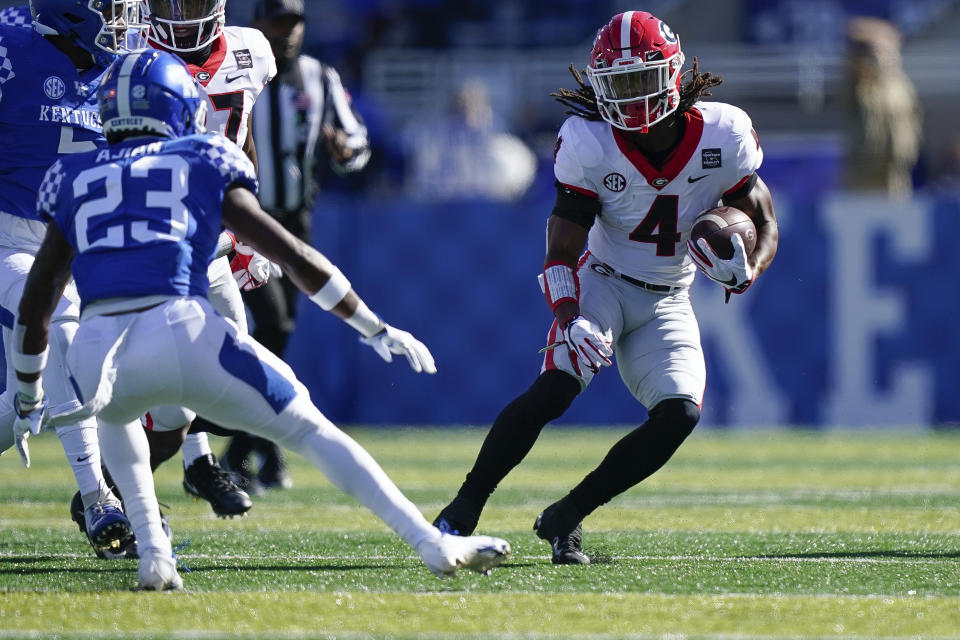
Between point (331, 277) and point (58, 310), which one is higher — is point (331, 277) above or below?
above

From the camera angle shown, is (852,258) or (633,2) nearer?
(852,258)

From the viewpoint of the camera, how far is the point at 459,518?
12.9 ft

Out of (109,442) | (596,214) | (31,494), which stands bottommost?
(31,494)

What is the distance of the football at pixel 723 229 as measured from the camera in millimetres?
3937

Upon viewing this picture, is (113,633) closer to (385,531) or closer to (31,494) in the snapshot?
(385,531)

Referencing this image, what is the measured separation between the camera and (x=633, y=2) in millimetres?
12938

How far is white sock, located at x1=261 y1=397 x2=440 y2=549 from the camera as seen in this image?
3217 mm

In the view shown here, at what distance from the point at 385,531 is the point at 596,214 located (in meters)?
1.25

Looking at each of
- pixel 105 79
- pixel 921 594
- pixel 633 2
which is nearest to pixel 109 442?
pixel 105 79

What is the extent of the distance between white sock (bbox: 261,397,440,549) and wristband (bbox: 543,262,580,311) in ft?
3.09

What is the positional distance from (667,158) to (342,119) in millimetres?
2840

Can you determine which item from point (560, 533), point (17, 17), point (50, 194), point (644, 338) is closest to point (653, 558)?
point (560, 533)

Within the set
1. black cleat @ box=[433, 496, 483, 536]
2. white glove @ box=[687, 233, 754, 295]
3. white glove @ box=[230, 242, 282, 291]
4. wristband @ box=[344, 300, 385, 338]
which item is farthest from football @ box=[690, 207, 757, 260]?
white glove @ box=[230, 242, 282, 291]

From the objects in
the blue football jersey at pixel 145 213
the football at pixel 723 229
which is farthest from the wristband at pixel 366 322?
the football at pixel 723 229
